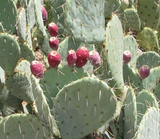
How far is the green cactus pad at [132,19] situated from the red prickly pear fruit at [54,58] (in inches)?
86.8

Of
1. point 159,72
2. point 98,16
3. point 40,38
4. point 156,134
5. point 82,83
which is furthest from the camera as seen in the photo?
point 40,38

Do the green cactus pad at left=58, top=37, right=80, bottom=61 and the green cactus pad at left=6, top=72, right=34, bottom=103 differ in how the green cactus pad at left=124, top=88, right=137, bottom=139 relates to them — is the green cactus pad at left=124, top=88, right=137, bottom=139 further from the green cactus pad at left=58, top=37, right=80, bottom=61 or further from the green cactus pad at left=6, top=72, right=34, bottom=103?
the green cactus pad at left=6, top=72, right=34, bottom=103

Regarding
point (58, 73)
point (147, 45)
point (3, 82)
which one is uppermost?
point (58, 73)

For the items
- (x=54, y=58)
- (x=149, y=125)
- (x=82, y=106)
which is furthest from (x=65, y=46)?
(x=149, y=125)

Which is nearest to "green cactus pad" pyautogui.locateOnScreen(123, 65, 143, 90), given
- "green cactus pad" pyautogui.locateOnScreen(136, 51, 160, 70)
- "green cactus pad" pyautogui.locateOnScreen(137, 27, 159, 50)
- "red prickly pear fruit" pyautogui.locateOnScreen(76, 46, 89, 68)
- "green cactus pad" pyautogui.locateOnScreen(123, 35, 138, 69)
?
"green cactus pad" pyautogui.locateOnScreen(123, 35, 138, 69)

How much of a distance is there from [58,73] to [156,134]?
0.55 meters

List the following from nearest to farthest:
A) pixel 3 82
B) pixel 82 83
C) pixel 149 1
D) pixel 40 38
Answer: pixel 82 83
pixel 3 82
pixel 40 38
pixel 149 1

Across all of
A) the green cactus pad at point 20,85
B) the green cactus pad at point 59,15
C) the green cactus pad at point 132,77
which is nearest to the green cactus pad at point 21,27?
the green cactus pad at point 59,15

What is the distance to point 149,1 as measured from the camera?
12.7 feet

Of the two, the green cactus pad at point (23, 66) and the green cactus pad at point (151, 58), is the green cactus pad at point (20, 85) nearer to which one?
the green cactus pad at point (23, 66)

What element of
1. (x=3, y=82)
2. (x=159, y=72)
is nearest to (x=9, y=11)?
(x=3, y=82)

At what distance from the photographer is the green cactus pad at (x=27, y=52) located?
8.79ft

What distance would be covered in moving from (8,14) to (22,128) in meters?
1.45

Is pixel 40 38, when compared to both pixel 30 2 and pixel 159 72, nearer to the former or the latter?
pixel 30 2
